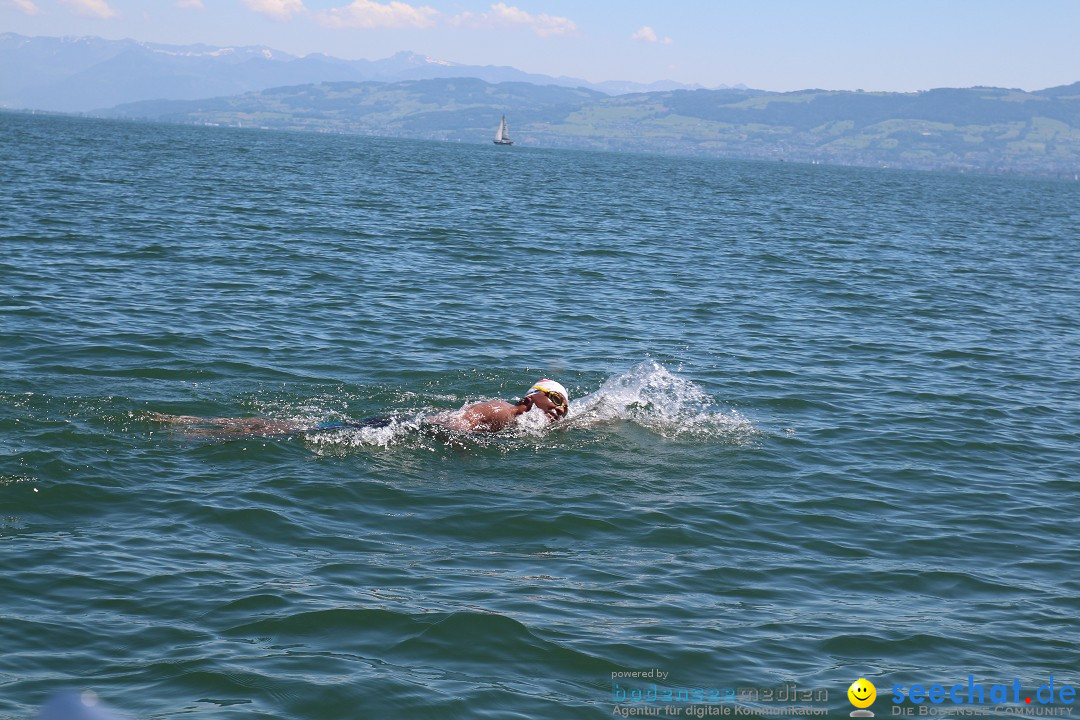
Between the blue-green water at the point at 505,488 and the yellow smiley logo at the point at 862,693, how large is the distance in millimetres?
139

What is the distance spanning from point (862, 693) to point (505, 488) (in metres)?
6.06

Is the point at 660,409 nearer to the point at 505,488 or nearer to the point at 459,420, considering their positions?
the point at 459,420

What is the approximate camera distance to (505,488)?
14.0m

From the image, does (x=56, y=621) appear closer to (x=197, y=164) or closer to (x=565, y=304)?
(x=565, y=304)

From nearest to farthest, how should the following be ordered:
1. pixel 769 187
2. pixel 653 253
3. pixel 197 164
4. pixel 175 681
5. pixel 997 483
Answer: pixel 175 681 → pixel 997 483 → pixel 653 253 → pixel 197 164 → pixel 769 187

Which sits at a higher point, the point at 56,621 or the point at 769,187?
the point at 769,187

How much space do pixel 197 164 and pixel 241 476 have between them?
6551 cm

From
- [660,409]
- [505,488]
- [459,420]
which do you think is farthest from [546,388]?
[660,409]

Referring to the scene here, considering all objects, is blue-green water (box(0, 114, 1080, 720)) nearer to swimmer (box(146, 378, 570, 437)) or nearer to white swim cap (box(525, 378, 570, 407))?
swimmer (box(146, 378, 570, 437))

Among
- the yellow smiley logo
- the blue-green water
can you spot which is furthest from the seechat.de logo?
the blue-green water

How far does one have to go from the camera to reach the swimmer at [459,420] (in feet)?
49.7

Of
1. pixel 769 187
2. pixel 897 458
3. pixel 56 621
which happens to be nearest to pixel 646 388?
pixel 897 458

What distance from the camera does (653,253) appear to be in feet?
132

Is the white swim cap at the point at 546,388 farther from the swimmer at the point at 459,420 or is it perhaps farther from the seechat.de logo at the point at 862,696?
the seechat.de logo at the point at 862,696
